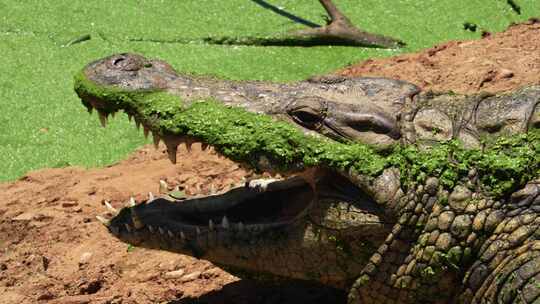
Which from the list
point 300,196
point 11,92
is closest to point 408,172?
point 300,196

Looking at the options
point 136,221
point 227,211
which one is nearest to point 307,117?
point 227,211

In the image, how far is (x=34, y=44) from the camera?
7.78 m

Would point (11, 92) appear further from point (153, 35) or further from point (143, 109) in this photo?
point (143, 109)

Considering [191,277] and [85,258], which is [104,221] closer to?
[191,277]

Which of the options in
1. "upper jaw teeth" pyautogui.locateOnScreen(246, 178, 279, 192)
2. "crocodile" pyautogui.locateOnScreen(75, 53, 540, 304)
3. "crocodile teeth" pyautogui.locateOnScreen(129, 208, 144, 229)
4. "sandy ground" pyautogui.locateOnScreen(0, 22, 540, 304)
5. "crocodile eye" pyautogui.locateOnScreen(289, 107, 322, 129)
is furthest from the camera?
"sandy ground" pyautogui.locateOnScreen(0, 22, 540, 304)

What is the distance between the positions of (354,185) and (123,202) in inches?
90.7

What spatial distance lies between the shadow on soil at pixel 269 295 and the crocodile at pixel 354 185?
Answer: 326 millimetres

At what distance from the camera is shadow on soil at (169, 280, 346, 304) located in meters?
4.18

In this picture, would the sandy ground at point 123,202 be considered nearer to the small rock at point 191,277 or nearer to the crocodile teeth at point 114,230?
the small rock at point 191,277

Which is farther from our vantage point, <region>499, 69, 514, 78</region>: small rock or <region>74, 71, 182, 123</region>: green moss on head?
<region>499, 69, 514, 78</region>: small rock

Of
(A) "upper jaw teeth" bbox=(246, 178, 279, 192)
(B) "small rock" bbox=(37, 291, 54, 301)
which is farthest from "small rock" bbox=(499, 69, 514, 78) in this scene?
(B) "small rock" bbox=(37, 291, 54, 301)

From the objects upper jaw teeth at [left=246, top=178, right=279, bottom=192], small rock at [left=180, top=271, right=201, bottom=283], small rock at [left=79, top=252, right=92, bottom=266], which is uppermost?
upper jaw teeth at [left=246, top=178, right=279, bottom=192]

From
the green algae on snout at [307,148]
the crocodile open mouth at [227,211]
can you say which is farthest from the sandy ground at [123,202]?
the green algae on snout at [307,148]

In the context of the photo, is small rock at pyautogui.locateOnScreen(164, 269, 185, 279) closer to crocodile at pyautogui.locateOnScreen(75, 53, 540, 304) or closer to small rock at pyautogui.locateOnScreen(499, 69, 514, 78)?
crocodile at pyautogui.locateOnScreen(75, 53, 540, 304)
